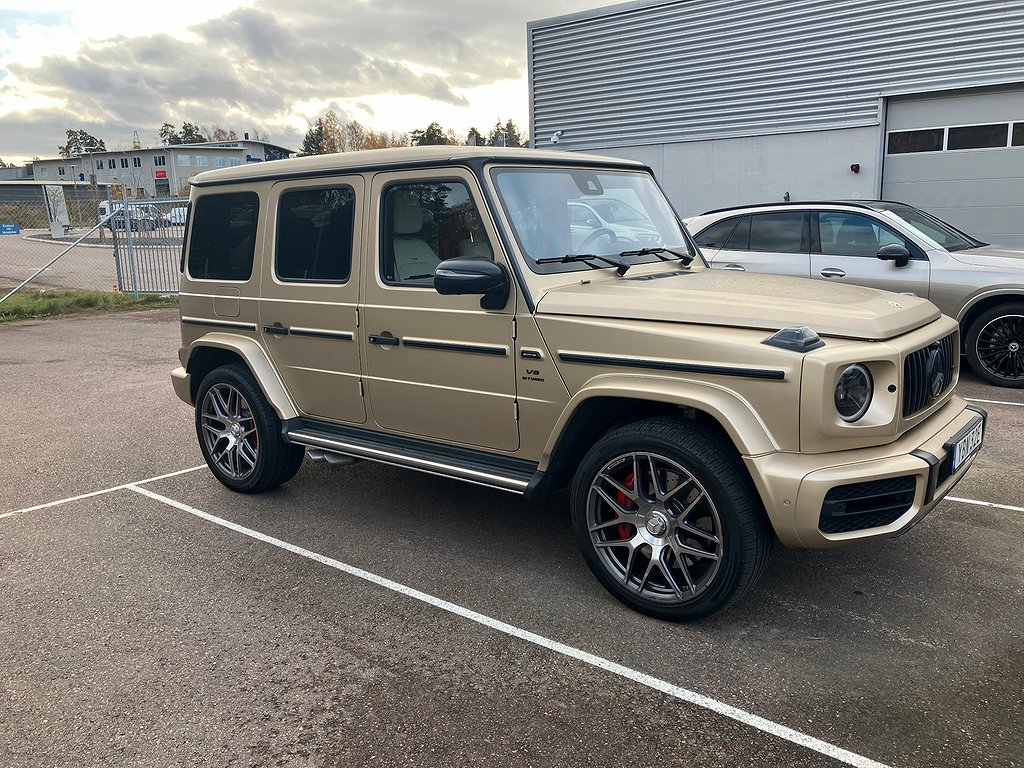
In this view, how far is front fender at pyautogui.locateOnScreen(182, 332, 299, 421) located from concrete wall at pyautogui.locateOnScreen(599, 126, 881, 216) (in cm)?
1125

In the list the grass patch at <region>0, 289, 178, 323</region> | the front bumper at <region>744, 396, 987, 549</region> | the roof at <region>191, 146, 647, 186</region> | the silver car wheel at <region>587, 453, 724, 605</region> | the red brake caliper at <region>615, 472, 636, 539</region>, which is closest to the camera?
the front bumper at <region>744, 396, 987, 549</region>

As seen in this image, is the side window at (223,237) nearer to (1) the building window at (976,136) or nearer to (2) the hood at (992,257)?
(2) the hood at (992,257)

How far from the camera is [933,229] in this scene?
816 centimetres

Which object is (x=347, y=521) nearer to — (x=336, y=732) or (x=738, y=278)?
(x=336, y=732)

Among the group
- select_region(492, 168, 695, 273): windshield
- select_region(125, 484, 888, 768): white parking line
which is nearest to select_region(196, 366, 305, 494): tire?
select_region(125, 484, 888, 768): white parking line

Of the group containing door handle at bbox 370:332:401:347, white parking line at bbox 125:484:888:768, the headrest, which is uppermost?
the headrest

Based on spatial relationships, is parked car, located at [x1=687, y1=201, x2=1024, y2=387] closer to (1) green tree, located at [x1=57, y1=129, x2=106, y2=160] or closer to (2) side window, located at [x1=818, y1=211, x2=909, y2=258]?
(2) side window, located at [x1=818, y1=211, x2=909, y2=258]

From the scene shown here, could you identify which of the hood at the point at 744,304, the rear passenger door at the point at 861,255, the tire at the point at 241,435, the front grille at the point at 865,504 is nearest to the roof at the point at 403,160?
the hood at the point at 744,304

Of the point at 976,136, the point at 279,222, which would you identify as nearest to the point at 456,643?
the point at 279,222

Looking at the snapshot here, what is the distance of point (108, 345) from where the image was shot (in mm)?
11617

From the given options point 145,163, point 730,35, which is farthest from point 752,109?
point 145,163

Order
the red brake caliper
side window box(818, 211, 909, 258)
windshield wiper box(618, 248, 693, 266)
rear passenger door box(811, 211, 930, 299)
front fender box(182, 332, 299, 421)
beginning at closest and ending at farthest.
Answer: the red brake caliper → windshield wiper box(618, 248, 693, 266) → front fender box(182, 332, 299, 421) → rear passenger door box(811, 211, 930, 299) → side window box(818, 211, 909, 258)

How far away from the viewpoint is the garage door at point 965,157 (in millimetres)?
13367

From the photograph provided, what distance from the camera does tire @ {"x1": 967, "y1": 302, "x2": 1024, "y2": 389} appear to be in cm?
750
